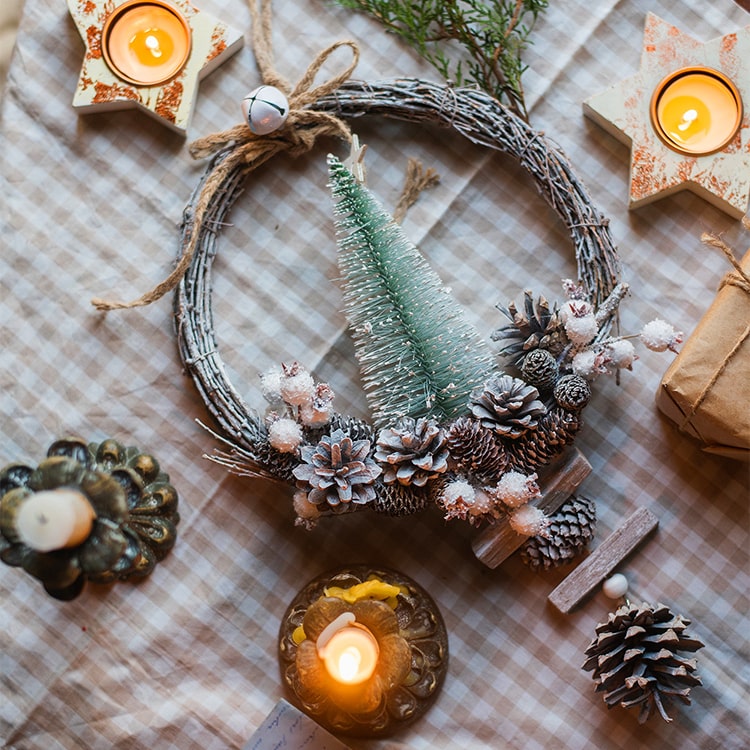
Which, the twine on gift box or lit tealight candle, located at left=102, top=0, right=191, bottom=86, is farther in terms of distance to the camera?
lit tealight candle, located at left=102, top=0, right=191, bottom=86

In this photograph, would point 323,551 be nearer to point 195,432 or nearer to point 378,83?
point 195,432

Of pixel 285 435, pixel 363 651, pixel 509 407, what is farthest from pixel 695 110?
pixel 363 651

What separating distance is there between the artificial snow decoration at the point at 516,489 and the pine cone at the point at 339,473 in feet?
0.52

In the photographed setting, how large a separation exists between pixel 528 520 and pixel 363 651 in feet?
0.88

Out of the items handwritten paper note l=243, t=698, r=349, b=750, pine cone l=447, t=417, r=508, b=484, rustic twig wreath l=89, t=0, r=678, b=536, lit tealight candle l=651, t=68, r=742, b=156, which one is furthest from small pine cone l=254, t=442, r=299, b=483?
lit tealight candle l=651, t=68, r=742, b=156

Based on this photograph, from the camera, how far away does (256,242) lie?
1257 mm

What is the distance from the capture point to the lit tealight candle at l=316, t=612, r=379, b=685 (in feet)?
3.43

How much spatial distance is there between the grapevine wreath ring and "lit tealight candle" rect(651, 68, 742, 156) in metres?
0.16

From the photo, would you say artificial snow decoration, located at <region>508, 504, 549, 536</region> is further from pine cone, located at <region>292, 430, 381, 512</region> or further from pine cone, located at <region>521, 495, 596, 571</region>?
pine cone, located at <region>292, 430, 381, 512</region>

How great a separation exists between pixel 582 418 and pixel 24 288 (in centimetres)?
84

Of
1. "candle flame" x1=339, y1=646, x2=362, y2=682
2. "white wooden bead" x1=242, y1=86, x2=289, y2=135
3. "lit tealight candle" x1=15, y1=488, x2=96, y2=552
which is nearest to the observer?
"lit tealight candle" x1=15, y1=488, x2=96, y2=552

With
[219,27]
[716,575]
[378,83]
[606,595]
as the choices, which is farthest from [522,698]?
[219,27]

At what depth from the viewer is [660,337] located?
3.62 ft

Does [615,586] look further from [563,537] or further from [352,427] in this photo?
[352,427]
